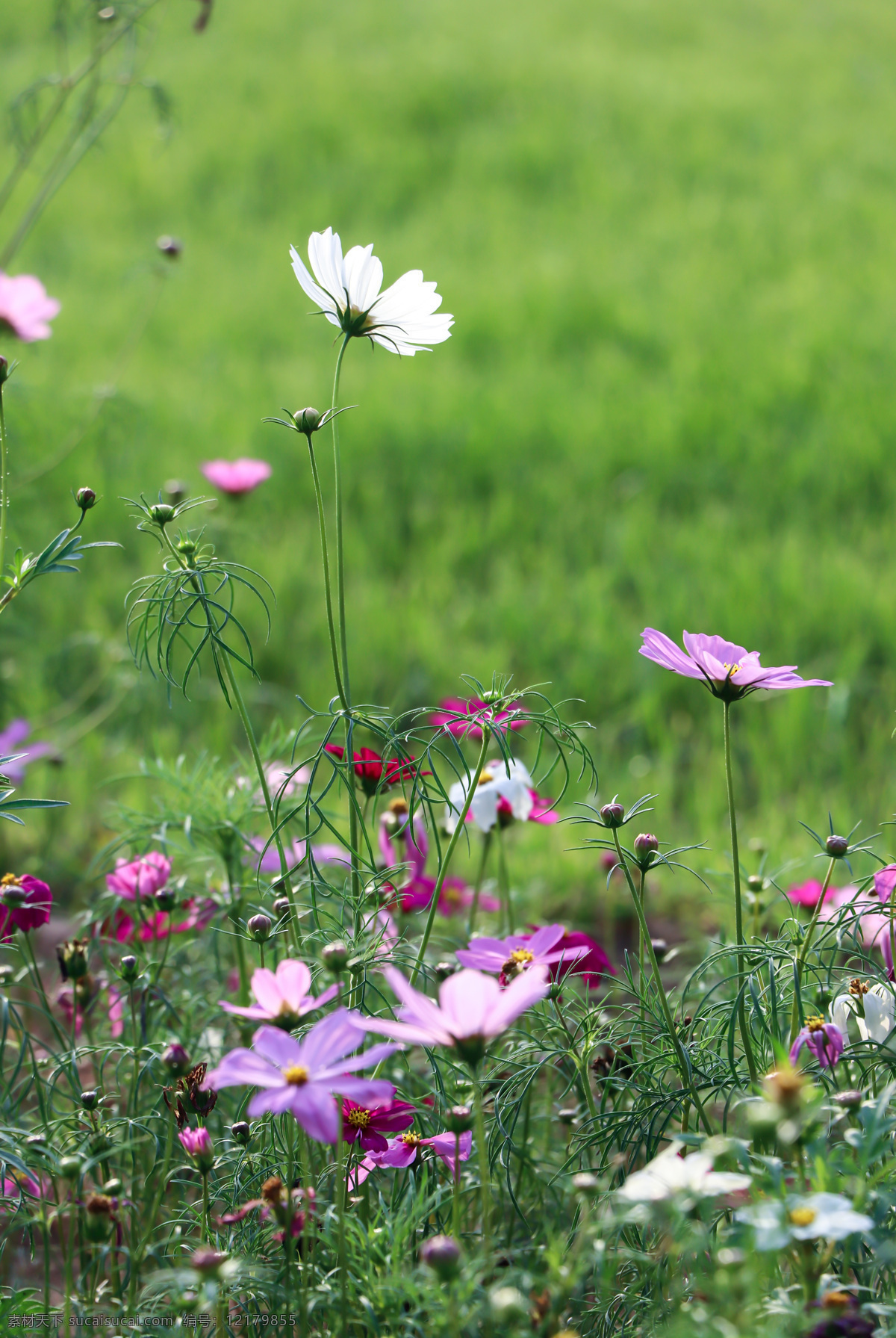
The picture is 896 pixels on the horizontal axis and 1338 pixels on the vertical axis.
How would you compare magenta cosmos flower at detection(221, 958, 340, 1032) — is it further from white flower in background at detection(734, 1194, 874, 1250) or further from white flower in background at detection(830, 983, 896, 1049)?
white flower in background at detection(830, 983, 896, 1049)

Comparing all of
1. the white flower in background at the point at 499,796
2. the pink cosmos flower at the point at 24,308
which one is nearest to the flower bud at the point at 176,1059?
the white flower in background at the point at 499,796

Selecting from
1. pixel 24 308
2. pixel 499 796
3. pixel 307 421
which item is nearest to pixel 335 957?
pixel 307 421

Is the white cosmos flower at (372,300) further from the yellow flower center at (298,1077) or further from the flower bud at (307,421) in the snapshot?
the yellow flower center at (298,1077)

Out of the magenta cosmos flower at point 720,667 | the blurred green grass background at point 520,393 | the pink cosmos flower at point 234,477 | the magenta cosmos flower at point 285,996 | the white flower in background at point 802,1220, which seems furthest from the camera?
the blurred green grass background at point 520,393

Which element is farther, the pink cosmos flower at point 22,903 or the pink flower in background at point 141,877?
the pink flower in background at point 141,877

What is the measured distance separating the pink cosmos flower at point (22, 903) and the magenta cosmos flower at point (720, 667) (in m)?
0.44

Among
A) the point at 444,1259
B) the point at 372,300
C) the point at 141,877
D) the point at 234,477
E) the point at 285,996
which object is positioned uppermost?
the point at 234,477

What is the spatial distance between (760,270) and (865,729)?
8.22 feet

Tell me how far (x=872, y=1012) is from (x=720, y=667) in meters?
0.25

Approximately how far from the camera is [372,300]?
2.32 feet

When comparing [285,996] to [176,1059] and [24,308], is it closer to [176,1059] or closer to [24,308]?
[176,1059]

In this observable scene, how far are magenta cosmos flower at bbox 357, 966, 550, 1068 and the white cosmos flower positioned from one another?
40cm

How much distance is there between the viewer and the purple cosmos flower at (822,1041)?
2.08 ft

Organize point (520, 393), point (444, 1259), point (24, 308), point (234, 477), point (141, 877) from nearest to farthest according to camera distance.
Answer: point (444, 1259) < point (141, 877) < point (24, 308) < point (234, 477) < point (520, 393)
